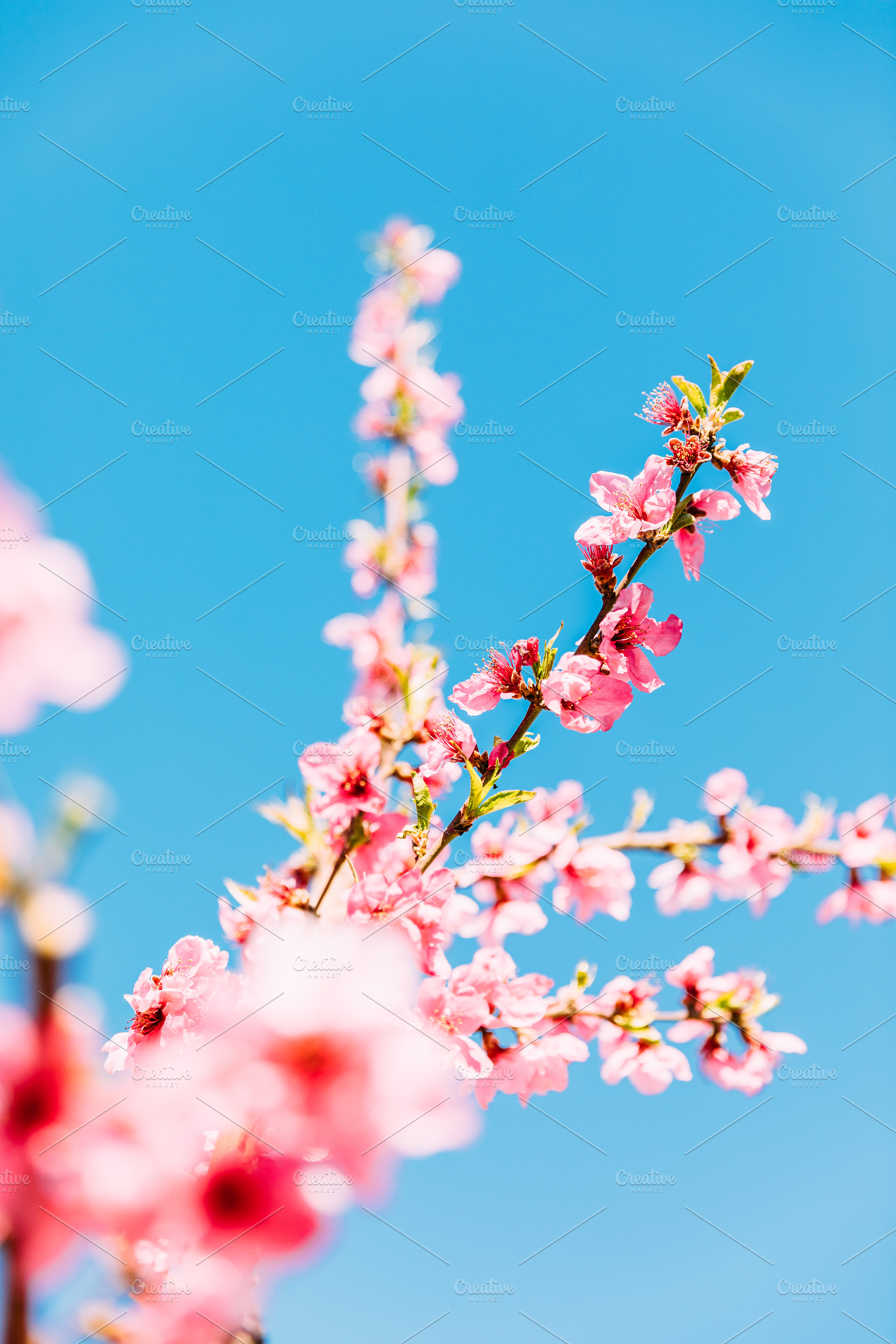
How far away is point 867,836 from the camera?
1982mm

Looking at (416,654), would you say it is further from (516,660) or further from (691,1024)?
(691,1024)

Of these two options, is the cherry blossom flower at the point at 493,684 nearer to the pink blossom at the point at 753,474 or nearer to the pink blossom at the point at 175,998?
the pink blossom at the point at 753,474

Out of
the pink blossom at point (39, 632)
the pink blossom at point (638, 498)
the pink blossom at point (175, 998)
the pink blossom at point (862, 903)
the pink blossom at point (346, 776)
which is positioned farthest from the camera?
the pink blossom at point (862, 903)

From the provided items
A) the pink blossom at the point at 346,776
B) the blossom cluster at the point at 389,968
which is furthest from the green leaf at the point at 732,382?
the pink blossom at the point at 346,776

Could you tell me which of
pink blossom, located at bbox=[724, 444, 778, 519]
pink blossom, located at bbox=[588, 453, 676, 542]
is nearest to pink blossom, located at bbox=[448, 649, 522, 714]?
pink blossom, located at bbox=[588, 453, 676, 542]

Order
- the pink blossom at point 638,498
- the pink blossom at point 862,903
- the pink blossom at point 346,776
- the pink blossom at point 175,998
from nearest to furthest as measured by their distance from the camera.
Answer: the pink blossom at point 175,998 → the pink blossom at point 638,498 → the pink blossom at point 346,776 → the pink blossom at point 862,903

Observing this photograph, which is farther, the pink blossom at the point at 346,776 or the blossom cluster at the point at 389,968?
the pink blossom at the point at 346,776

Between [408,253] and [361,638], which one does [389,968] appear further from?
[408,253]

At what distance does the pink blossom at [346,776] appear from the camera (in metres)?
1.67

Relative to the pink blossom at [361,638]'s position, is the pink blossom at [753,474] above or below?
above

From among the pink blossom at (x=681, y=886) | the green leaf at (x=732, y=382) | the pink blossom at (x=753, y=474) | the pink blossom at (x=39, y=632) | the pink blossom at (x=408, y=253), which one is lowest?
the pink blossom at (x=39, y=632)

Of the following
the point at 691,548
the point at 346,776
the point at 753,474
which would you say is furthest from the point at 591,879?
the point at 753,474

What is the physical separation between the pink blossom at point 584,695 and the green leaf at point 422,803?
12.4 inches

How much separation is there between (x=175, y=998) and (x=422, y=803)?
64 cm
